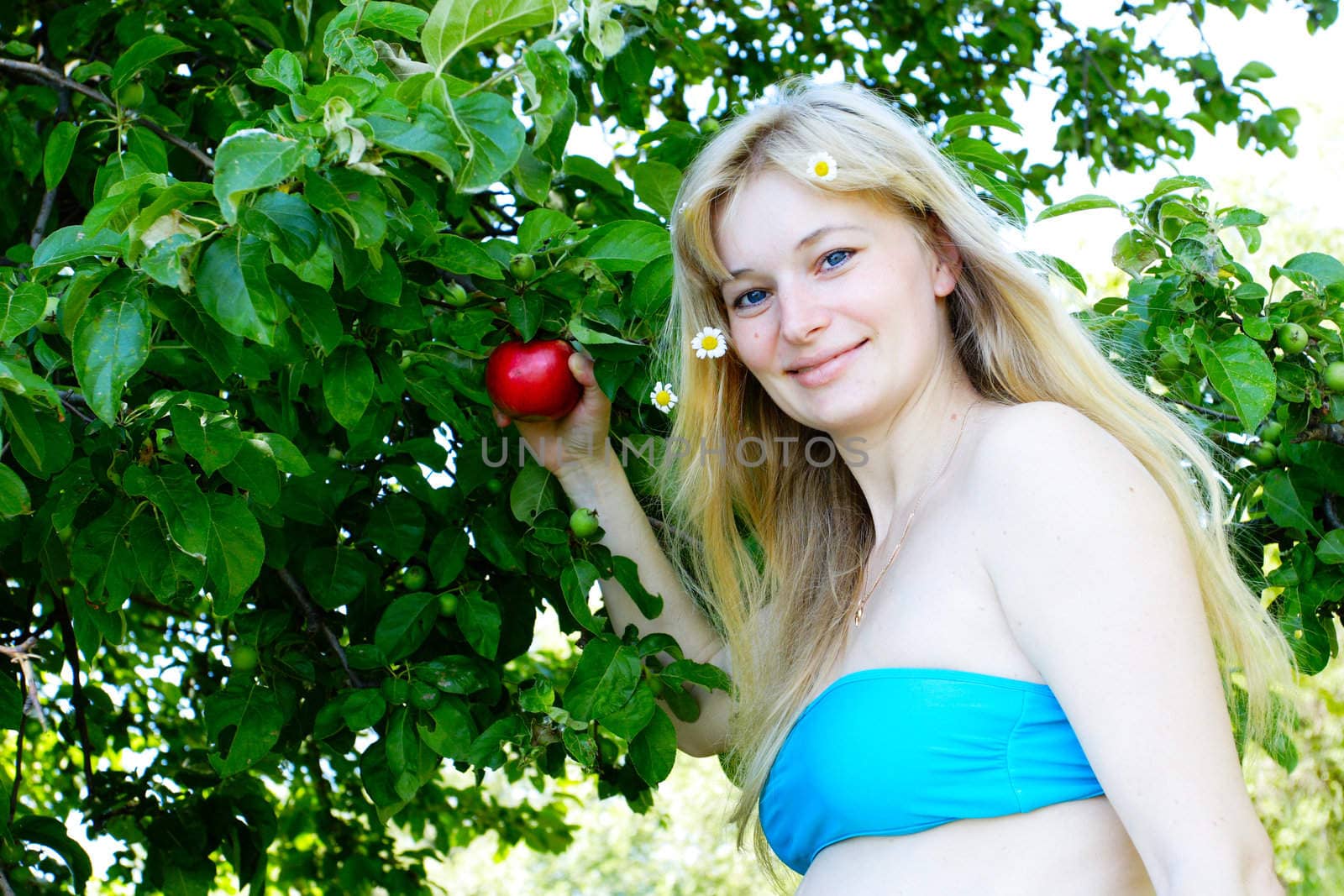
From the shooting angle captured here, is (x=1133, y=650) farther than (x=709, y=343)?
No

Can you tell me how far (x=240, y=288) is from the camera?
52.9 inches

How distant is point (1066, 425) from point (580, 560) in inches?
29.7

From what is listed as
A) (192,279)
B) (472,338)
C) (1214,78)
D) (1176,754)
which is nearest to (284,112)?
(192,279)

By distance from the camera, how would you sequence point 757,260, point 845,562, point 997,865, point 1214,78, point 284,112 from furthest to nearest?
point 1214,78
point 845,562
point 757,260
point 997,865
point 284,112

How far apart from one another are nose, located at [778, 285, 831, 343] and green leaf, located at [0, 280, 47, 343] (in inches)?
37.0

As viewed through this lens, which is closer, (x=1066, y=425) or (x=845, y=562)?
(x=1066, y=425)

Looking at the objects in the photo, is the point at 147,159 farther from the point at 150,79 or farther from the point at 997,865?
the point at 997,865

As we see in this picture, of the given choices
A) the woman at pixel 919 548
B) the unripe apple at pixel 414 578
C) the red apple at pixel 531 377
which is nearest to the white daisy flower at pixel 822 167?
the woman at pixel 919 548

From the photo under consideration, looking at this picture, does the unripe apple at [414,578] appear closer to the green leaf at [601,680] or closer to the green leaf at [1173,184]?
the green leaf at [601,680]

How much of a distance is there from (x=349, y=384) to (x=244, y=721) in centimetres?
62

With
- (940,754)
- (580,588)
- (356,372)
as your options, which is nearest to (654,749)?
(580,588)

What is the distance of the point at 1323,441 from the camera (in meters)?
2.08

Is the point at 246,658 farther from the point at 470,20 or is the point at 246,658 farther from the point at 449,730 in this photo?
the point at 470,20

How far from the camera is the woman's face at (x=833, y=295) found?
70.9 inches
